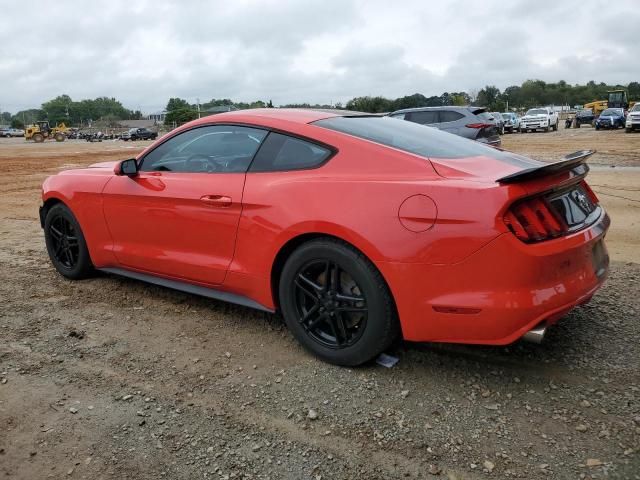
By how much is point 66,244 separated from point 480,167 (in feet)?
11.7

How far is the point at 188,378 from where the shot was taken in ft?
10.3

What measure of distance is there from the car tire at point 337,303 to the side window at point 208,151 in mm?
818

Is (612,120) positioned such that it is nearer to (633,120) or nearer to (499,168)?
(633,120)

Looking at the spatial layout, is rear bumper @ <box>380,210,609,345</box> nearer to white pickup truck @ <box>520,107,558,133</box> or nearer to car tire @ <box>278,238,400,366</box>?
car tire @ <box>278,238,400,366</box>

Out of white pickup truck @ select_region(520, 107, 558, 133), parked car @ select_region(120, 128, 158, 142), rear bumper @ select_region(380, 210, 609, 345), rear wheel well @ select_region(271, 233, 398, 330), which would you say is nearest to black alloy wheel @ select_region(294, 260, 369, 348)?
rear wheel well @ select_region(271, 233, 398, 330)

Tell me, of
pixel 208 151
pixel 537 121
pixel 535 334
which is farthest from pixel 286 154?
pixel 537 121

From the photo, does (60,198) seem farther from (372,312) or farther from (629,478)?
(629,478)

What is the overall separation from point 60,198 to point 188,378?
2396 mm

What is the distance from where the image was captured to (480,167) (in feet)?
9.91

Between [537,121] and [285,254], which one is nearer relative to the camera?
[285,254]

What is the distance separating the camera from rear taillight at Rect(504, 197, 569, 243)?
103 inches

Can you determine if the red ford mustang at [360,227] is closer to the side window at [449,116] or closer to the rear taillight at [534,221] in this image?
the rear taillight at [534,221]

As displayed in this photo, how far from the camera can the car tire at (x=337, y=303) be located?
2.93 m

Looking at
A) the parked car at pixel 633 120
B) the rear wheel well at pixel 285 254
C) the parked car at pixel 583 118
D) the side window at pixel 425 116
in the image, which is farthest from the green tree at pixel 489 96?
the rear wheel well at pixel 285 254
